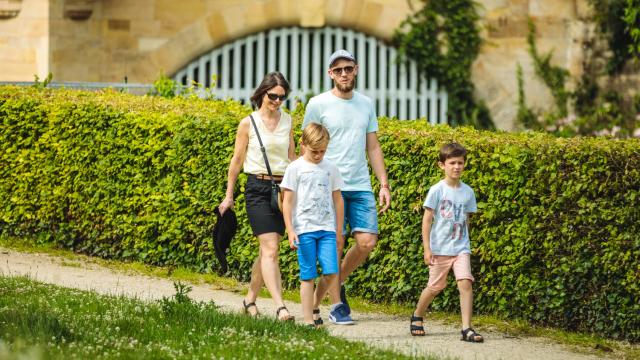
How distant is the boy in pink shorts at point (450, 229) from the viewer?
798 centimetres

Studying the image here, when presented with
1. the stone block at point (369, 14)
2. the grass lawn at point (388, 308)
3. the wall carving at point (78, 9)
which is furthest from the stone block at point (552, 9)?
the grass lawn at point (388, 308)

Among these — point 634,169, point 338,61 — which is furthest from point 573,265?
point 338,61

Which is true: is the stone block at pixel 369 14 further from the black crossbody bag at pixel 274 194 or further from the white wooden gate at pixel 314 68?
the black crossbody bag at pixel 274 194

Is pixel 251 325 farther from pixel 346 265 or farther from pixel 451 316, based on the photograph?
pixel 451 316

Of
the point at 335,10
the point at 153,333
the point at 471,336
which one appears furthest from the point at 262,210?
the point at 335,10

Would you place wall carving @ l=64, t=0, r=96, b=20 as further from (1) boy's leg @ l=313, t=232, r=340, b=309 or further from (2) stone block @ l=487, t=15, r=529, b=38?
(1) boy's leg @ l=313, t=232, r=340, b=309

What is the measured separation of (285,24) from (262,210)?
10189 mm

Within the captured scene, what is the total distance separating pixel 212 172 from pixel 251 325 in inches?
127

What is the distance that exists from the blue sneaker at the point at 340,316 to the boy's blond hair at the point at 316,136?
1.22 m

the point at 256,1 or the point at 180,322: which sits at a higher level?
the point at 256,1

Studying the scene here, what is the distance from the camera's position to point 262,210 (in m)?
8.19

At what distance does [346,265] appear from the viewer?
850 cm

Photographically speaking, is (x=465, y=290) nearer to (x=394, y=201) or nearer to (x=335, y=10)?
(x=394, y=201)

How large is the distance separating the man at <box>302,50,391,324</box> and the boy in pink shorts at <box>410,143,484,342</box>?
13.2 inches
